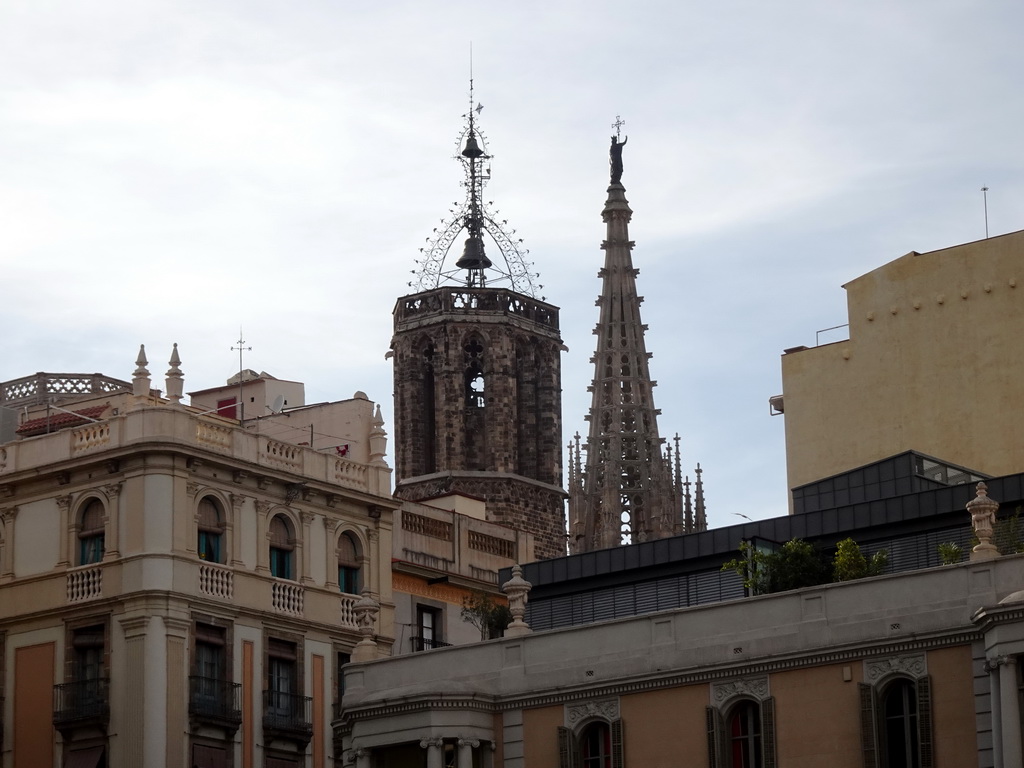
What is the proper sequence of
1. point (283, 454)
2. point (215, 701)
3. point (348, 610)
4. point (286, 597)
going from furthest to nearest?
point (348, 610)
point (283, 454)
point (286, 597)
point (215, 701)

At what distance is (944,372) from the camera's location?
76438 mm

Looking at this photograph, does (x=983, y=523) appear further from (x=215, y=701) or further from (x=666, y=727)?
(x=215, y=701)

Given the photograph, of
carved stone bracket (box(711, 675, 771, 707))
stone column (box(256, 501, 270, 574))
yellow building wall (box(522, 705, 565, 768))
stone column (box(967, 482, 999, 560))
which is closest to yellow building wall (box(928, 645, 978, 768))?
stone column (box(967, 482, 999, 560))

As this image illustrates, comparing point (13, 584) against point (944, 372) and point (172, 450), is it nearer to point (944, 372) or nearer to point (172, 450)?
point (172, 450)

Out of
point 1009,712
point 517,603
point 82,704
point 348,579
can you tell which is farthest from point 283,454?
point 1009,712

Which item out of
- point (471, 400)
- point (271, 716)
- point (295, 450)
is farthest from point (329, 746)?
point (471, 400)

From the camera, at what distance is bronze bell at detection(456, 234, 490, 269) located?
141 metres

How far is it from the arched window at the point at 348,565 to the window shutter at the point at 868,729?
2374 centimetres

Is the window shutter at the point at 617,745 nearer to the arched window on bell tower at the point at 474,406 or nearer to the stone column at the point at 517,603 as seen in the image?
the stone column at the point at 517,603

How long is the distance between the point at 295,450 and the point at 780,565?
56.5ft

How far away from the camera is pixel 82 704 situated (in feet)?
217

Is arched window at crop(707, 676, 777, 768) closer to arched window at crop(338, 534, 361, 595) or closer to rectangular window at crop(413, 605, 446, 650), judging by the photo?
arched window at crop(338, 534, 361, 595)

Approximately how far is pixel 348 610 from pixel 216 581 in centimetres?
521

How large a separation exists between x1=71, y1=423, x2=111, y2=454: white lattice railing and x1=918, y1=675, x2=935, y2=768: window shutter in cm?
2575
